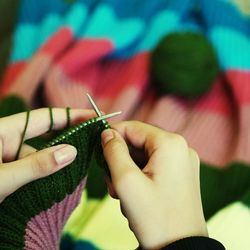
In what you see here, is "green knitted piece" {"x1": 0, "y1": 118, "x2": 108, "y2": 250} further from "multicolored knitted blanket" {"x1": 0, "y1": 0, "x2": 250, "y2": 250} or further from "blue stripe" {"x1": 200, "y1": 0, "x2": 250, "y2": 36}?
"blue stripe" {"x1": 200, "y1": 0, "x2": 250, "y2": 36}

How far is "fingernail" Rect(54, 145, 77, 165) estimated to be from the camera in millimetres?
569

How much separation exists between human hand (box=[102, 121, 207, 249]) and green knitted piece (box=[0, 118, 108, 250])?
3cm

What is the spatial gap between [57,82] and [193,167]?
52 centimetres

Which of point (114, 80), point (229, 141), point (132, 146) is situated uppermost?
point (132, 146)

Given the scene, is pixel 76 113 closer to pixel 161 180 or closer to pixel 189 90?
pixel 161 180

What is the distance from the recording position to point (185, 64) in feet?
3.30

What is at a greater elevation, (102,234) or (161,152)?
(161,152)

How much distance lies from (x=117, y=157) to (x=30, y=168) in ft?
0.32

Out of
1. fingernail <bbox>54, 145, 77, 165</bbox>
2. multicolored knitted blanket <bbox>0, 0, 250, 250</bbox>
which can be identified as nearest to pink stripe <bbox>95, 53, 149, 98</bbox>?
multicolored knitted blanket <bbox>0, 0, 250, 250</bbox>

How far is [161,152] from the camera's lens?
0.59 m

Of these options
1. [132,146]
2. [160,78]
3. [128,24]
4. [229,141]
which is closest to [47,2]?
[128,24]

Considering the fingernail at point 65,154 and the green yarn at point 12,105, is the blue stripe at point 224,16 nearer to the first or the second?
the green yarn at point 12,105

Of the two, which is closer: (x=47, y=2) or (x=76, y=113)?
(x=76, y=113)

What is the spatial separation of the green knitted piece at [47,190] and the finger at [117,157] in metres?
0.03
